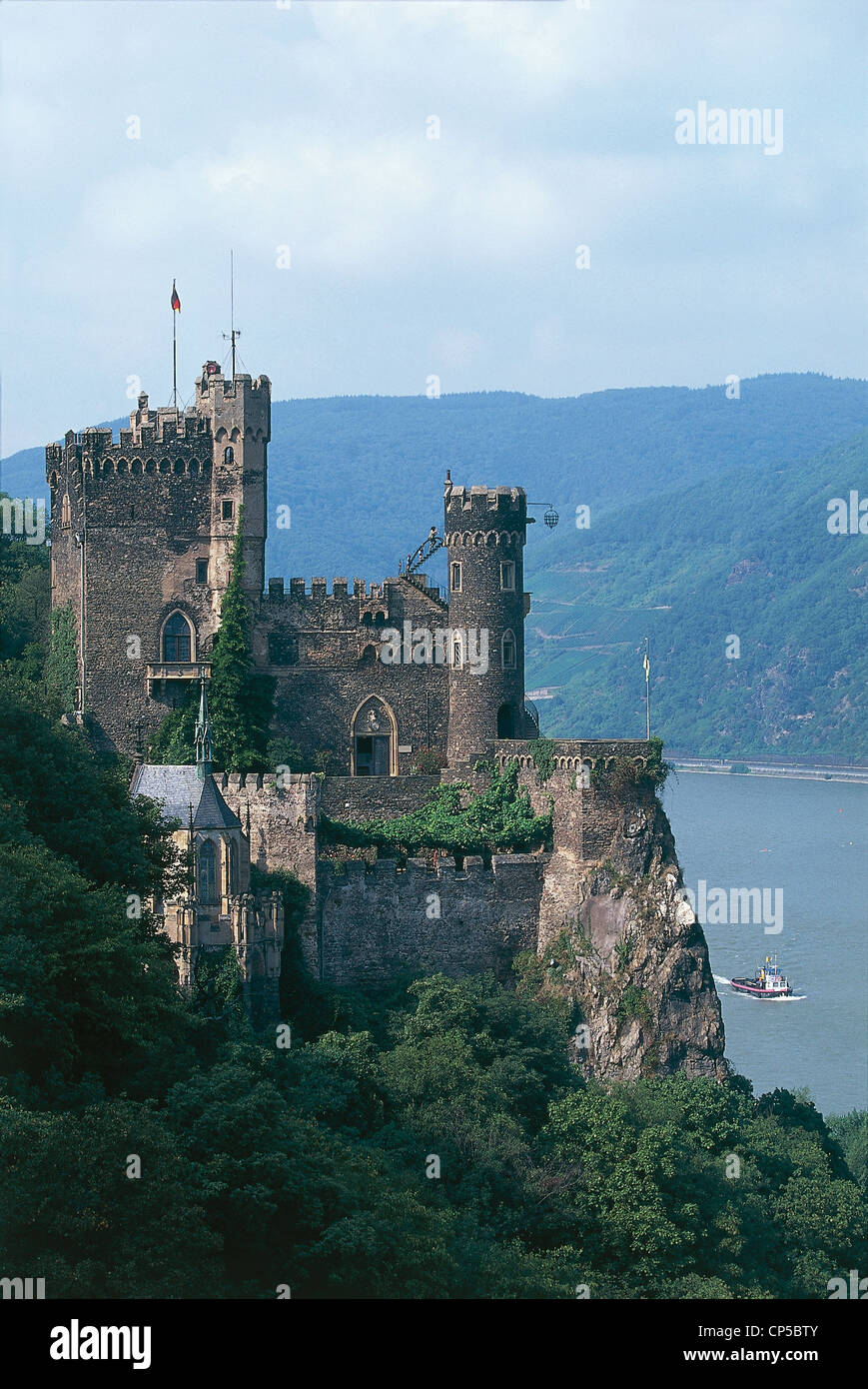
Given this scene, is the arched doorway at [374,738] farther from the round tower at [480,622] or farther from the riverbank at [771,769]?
the riverbank at [771,769]

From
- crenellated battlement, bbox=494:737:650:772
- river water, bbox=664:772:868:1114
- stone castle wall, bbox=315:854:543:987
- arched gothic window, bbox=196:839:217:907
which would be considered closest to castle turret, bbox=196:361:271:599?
stone castle wall, bbox=315:854:543:987

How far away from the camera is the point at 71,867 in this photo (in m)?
33.2

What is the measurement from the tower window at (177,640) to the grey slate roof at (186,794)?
702 centimetres

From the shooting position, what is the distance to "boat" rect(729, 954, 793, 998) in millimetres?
87875

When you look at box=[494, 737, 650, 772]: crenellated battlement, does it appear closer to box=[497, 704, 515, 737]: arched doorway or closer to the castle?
the castle

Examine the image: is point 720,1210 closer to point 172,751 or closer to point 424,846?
point 424,846

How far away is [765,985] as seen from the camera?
88.3 meters

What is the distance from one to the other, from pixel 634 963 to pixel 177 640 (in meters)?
13.6

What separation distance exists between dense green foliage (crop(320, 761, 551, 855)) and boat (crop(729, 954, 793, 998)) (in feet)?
132

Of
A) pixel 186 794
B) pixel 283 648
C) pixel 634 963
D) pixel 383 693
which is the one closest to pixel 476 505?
pixel 383 693

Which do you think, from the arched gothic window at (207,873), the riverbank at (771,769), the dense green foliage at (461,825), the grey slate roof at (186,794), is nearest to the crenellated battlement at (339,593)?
the dense green foliage at (461,825)

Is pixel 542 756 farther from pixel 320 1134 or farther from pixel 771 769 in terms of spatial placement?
pixel 771 769
